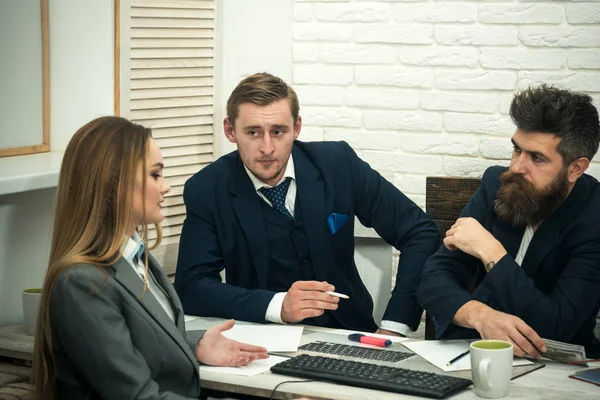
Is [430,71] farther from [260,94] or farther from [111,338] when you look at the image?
[111,338]

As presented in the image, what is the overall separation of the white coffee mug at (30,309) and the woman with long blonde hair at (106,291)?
554 mm

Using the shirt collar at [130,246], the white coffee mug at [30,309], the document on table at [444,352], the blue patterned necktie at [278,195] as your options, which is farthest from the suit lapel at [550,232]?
the white coffee mug at [30,309]

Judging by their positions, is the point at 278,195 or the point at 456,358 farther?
the point at 278,195

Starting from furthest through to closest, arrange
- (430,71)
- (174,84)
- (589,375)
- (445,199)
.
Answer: (174,84) < (430,71) < (445,199) < (589,375)

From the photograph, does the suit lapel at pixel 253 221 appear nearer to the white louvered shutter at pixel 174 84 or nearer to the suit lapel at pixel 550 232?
the white louvered shutter at pixel 174 84

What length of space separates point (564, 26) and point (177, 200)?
1521 millimetres

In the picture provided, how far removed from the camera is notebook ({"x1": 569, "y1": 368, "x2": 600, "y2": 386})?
6.83 ft

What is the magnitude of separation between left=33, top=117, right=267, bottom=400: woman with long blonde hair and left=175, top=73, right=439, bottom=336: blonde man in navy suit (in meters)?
0.77

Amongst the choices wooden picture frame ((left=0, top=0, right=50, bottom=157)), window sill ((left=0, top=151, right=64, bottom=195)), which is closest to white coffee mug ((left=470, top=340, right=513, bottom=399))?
window sill ((left=0, top=151, right=64, bottom=195))

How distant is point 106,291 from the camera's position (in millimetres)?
1929

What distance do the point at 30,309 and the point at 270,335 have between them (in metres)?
0.65

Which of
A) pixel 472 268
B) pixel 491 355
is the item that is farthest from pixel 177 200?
pixel 491 355

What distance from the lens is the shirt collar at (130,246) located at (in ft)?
6.72

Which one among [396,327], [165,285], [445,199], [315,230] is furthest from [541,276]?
[165,285]
